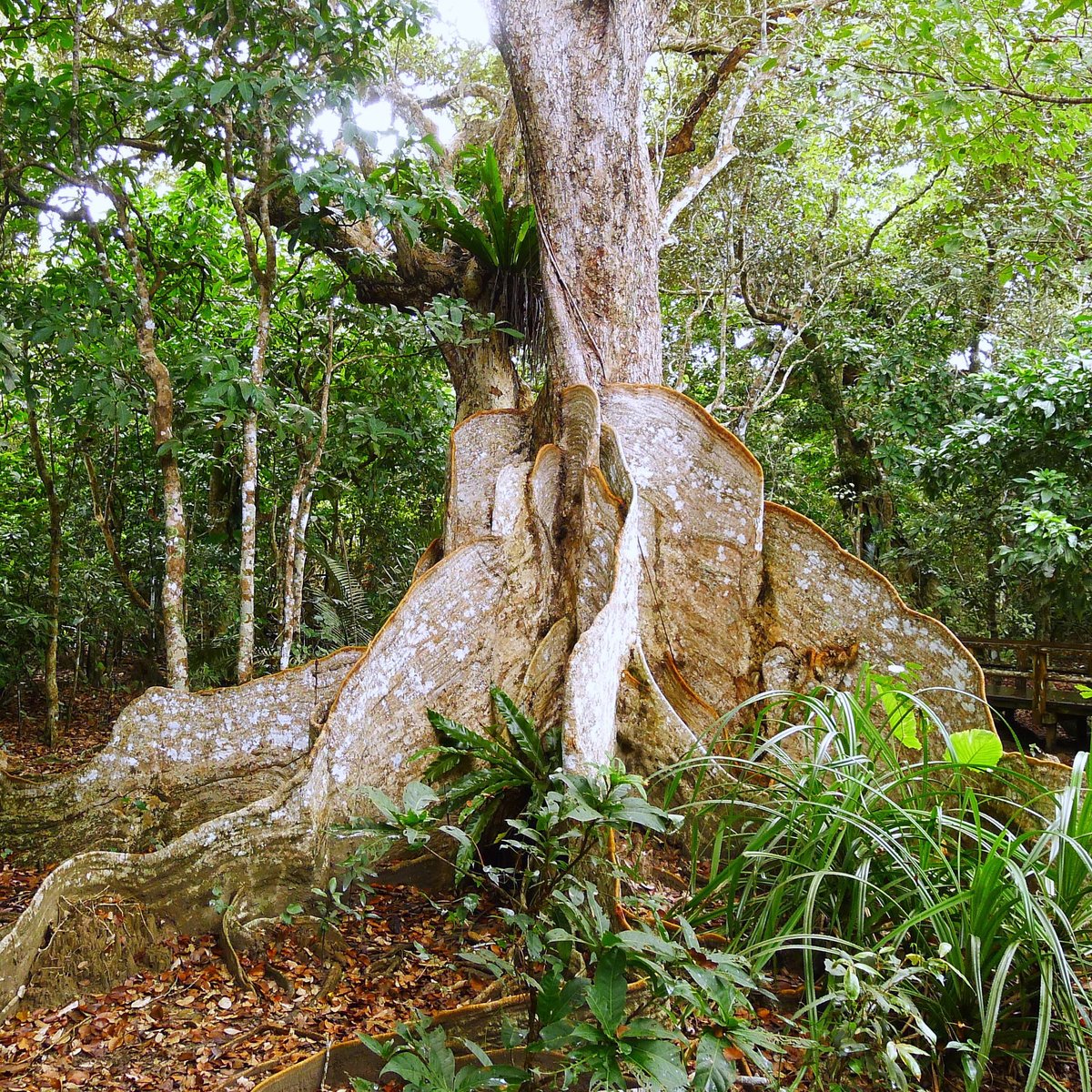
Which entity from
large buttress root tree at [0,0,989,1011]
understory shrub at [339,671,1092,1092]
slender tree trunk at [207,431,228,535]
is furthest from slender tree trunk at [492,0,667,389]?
slender tree trunk at [207,431,228,535]

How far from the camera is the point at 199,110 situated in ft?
13.5

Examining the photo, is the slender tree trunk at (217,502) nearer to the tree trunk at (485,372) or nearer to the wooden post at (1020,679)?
the tree trunk at (485,372)

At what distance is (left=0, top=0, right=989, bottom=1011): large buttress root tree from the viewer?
9.91 feet

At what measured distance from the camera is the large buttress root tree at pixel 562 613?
3.02m

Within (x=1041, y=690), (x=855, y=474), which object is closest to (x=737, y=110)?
(x=855, y=474)

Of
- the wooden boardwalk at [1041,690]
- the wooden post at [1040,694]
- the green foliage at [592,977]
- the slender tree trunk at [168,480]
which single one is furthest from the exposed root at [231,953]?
the wooden post at [1040,694]

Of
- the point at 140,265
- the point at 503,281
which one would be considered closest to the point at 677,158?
the point at 503,281

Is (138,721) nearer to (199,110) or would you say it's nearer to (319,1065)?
(319,1065)

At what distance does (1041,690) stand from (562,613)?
5.64 meters

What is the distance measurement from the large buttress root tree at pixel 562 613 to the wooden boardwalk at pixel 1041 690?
173 inches

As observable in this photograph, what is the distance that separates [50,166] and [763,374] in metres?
6.36

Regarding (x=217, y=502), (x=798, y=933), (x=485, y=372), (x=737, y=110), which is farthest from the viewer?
(x=217, y=502)

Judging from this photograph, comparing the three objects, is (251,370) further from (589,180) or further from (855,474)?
(855,474)

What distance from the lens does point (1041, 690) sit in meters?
7.21
